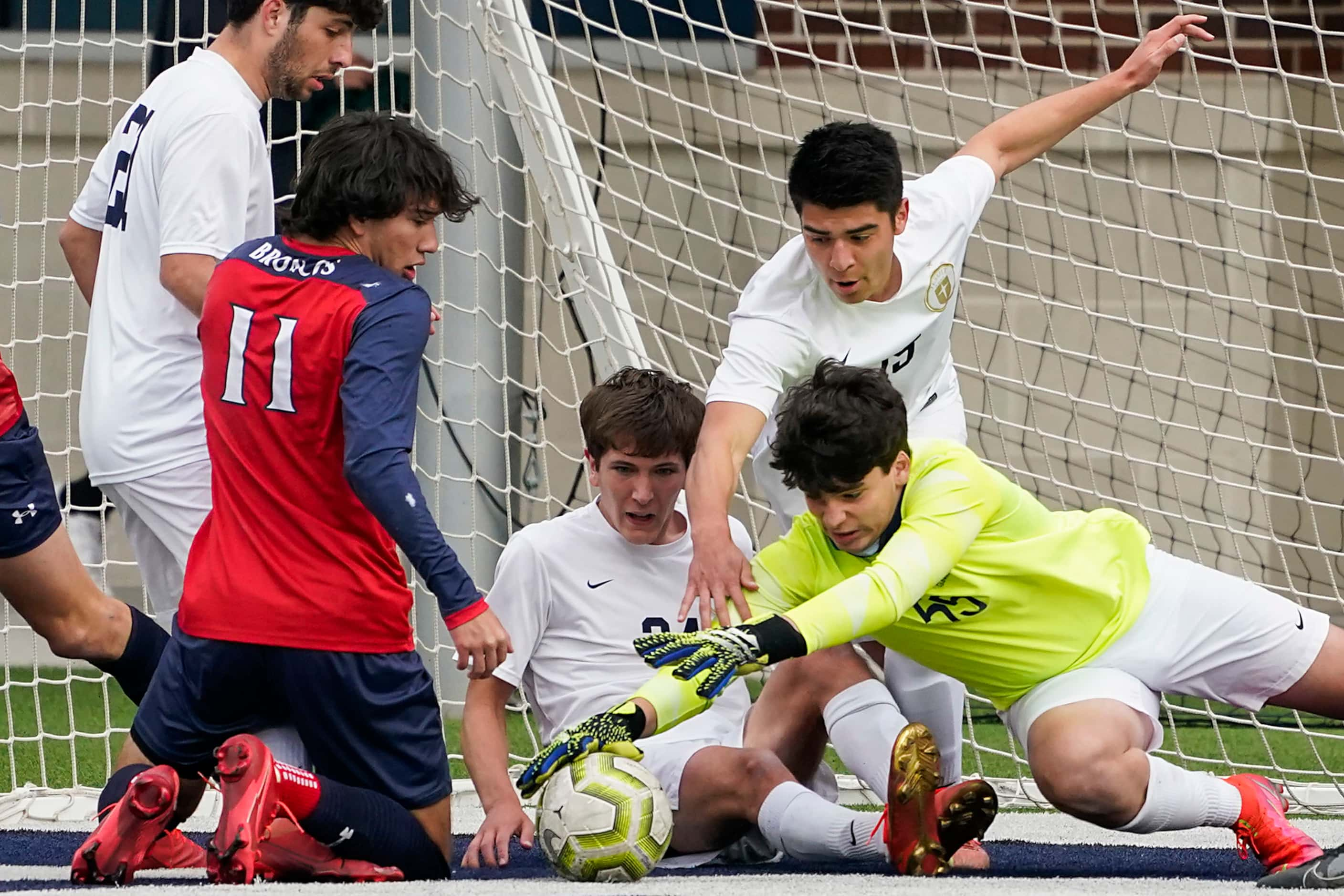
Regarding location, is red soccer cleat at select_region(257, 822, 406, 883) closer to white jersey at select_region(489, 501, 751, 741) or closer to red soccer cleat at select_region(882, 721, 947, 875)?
white jersey at select_region(489, 501, 751, 741)

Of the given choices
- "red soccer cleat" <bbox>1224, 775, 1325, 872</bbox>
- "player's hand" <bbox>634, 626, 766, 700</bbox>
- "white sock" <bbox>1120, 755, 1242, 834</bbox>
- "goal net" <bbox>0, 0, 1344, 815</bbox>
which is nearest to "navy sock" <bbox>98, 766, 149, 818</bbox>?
"player's hand" <bbox>634, 626, 766, 700</bbox>

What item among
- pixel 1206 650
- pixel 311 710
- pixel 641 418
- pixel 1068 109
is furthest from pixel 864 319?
pixel 311 710

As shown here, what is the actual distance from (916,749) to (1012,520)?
43 cm

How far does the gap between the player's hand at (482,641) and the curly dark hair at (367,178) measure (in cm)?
59

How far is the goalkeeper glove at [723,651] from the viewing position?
2146 mm

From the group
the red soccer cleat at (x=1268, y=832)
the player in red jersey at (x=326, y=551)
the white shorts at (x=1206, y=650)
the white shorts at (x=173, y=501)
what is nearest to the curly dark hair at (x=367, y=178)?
the player in red jersey at (x=326, y=551)

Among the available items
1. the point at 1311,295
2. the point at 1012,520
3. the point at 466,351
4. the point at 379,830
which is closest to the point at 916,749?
the point at 1012,520

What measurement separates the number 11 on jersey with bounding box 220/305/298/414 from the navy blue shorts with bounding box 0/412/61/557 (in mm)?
627

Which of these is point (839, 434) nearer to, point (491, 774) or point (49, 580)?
point (491, 774)

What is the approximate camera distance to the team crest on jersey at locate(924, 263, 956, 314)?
286cm

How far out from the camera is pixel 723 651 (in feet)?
7.09

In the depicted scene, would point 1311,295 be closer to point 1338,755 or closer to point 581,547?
point 1338,755

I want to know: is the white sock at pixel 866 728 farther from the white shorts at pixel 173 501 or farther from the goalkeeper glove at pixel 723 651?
the white shorts at pixel 173 501

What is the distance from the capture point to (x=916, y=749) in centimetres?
229
